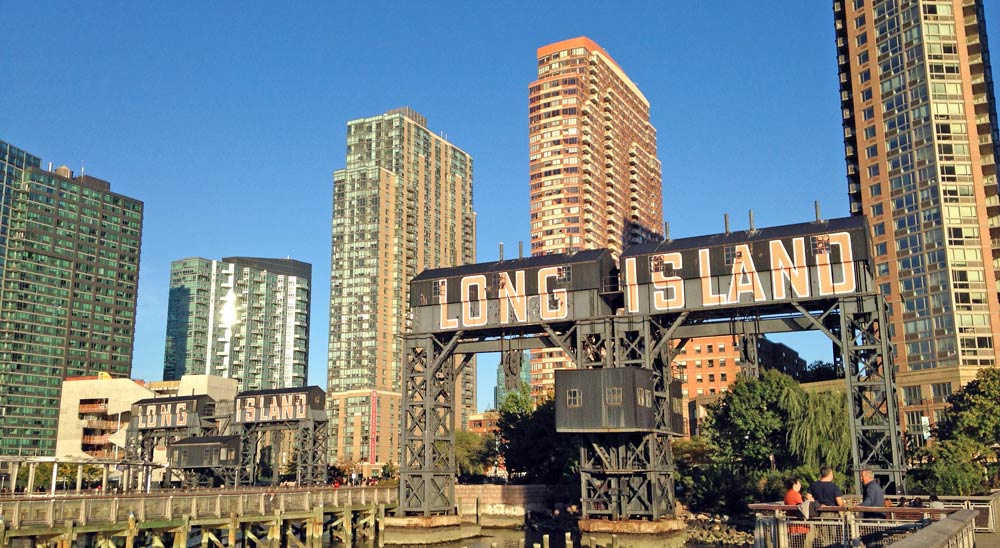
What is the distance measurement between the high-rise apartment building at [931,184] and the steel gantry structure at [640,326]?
50489 mm

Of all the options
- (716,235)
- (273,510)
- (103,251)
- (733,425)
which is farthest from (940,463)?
(103,251)

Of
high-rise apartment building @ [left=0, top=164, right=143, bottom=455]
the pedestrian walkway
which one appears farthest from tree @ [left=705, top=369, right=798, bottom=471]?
high-rise apartment building @ [left=0, top=164, right=143, bottom=455]

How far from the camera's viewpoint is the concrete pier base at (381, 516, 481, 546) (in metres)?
58.2

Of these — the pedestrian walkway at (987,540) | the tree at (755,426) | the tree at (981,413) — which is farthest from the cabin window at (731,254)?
the tree at (981,413)

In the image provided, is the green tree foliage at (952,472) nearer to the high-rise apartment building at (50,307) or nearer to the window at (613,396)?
the window at (613,396)

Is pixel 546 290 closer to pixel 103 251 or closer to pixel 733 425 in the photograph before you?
pixel 733 425

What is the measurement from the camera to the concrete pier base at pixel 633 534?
49.8m

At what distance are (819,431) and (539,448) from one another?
26.6 meters

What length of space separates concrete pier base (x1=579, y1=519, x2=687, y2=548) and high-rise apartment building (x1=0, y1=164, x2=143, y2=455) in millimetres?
151808

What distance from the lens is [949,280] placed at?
103 m

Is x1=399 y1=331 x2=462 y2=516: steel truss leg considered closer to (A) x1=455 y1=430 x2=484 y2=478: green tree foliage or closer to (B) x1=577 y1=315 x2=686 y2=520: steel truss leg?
(B) x1=577 y1=315 x2=686 y2=520: steel truss leg

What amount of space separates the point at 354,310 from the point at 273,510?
464 feet

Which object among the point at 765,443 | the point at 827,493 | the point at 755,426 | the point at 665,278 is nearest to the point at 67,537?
the point at 827,493

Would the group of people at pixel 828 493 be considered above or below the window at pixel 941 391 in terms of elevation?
below
